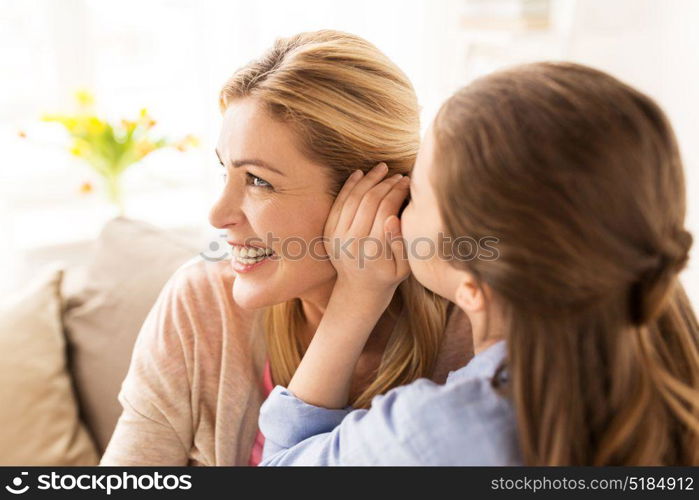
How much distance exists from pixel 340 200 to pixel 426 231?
25 centimetres

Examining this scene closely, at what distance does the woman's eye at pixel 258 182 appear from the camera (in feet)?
3.79

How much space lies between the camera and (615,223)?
2.52 ft

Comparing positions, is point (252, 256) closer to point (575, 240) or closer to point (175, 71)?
point (575, 240)

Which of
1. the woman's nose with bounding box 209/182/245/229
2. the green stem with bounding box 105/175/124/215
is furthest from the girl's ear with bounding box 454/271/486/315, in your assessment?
the green stem with bounding box 105/175/124/215

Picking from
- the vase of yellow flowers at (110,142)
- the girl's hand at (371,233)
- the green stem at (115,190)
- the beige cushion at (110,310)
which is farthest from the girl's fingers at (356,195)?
the green stem at (115,190)

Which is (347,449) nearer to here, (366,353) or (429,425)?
(429,425)

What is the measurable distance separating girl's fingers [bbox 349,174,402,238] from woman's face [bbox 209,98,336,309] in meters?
0.09

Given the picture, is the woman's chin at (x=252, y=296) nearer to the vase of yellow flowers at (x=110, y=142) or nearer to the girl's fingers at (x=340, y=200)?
the girl's fingers at (x=340, y=200)

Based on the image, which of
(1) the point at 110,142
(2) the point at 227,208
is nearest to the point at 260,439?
(2) the point at 227,208

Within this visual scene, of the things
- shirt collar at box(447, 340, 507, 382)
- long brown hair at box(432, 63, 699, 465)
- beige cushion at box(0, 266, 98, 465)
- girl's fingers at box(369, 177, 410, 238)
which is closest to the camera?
long brown hair at box(432, 63, 699, 465)

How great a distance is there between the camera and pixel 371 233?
1.09m

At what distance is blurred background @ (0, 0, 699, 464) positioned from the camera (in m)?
2.34

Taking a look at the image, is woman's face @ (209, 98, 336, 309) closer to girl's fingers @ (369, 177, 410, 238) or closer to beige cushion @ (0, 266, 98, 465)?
girl's fingers @ (369, 177, 410, 238)

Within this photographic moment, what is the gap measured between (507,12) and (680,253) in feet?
6.41
